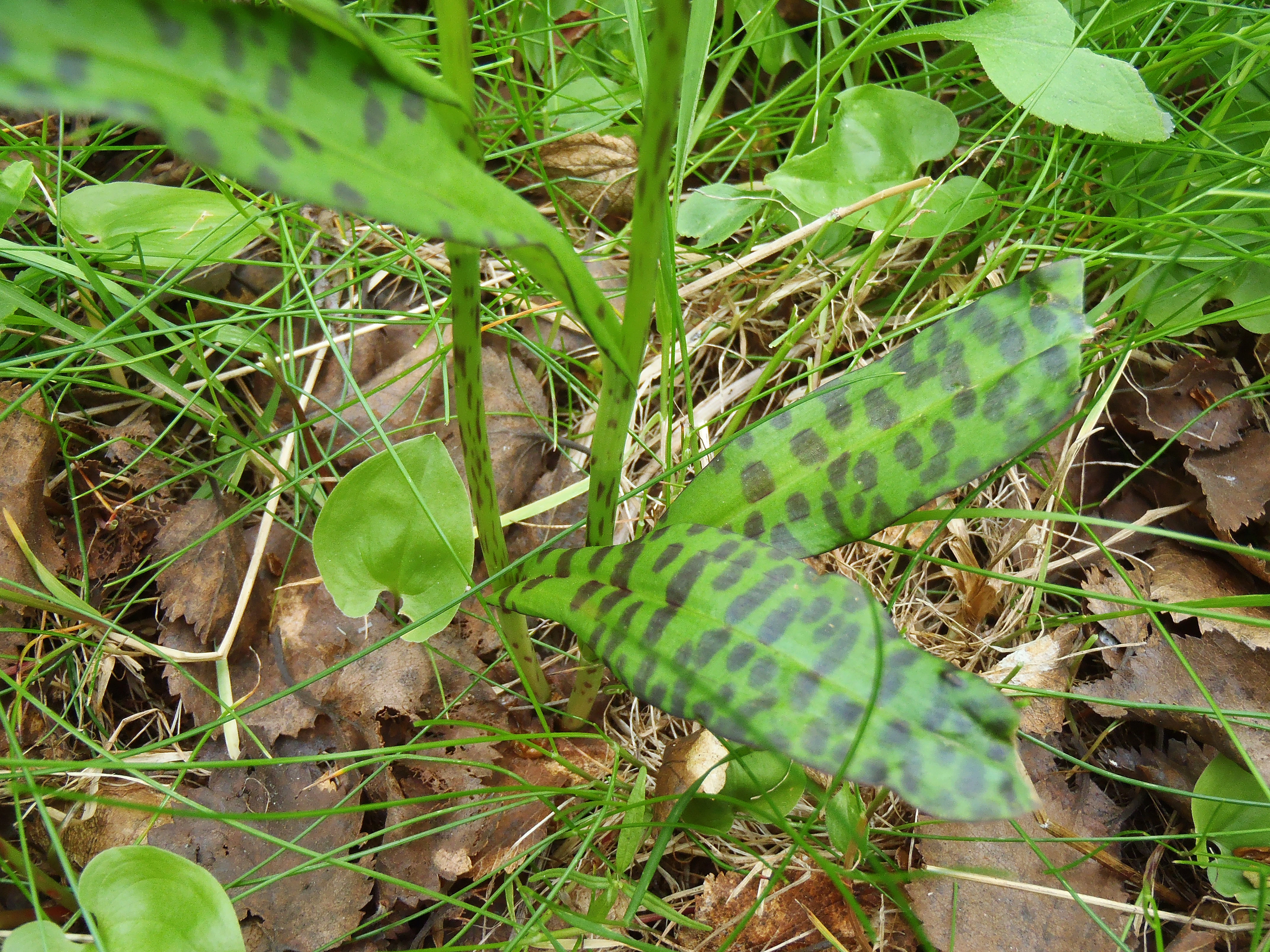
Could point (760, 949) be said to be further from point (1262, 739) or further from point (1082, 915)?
point (1262, 739)

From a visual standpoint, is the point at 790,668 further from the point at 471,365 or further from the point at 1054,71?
the point at 1054,71

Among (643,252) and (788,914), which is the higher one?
(643,252)

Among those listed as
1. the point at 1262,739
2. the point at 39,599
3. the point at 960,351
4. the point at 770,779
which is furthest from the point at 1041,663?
the point at 39,599

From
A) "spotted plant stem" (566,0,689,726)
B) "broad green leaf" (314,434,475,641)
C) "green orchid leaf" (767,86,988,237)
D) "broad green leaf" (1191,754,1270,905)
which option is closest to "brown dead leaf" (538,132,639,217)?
"green orchid leaf" (767,86,988,237)

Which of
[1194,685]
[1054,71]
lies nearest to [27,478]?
[1054,71]

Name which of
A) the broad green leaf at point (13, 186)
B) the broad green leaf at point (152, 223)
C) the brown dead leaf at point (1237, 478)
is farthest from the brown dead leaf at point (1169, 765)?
the broad green leaf at point (13, 186)

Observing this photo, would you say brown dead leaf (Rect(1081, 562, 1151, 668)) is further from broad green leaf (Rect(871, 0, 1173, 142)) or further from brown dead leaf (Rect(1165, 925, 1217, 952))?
broad green leaf (Rect(871, 0, 1173, 142))

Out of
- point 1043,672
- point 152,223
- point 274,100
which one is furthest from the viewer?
point 152,223
